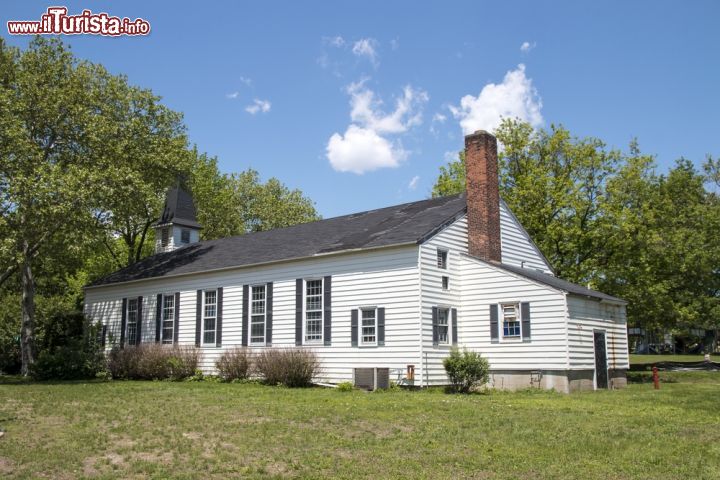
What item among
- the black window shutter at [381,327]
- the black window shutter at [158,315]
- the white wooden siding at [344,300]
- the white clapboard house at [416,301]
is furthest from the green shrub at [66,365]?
the black window shutter at [381,327]

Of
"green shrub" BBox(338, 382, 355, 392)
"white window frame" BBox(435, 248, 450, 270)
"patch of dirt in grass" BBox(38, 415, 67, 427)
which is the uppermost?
"white window frame" BBox(435, 248, 450, 270)

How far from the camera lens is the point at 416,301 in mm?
21797

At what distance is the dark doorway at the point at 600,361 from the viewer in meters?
22.9

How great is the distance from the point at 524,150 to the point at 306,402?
77.6ft

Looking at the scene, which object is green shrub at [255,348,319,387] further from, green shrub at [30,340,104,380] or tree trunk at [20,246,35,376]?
tree trunk at [20,246,35,376]

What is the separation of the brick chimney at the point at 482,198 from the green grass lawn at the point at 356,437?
791 cm

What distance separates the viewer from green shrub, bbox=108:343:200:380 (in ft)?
87.8

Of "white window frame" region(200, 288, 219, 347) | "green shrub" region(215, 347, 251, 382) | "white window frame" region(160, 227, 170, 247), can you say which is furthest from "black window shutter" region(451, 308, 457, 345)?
"white window frame" region(160, 227, 170, 247)

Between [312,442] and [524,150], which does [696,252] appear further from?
[312,442]

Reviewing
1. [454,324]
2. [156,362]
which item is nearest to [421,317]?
[454,324]

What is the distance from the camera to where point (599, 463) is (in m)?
9.74

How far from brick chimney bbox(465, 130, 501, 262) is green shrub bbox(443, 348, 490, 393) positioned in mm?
5212

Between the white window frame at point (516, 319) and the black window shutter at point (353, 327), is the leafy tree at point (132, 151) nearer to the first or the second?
the black window shutter at point (353, 327)

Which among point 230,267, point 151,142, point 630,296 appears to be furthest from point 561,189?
point 151,142
